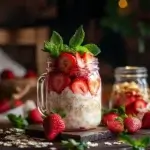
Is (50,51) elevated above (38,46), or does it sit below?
below

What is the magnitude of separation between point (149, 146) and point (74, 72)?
0.22m

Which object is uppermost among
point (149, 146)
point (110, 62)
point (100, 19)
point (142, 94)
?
point (100, 19)

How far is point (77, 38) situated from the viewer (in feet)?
3.93

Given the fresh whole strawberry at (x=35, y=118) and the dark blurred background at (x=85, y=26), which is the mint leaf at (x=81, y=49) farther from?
the dark blurred background at (x=85, y=26)

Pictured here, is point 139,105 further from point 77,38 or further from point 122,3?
point 122,3

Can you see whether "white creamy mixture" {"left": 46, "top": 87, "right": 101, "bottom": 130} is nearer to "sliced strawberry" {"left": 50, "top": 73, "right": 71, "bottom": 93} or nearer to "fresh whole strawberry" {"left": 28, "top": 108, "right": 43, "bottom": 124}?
"sliced strawberry" {"left": 50, "top": 73, "right": 71, "bottom": 93}

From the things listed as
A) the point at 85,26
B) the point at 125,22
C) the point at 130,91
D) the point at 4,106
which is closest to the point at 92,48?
the point at 130,91

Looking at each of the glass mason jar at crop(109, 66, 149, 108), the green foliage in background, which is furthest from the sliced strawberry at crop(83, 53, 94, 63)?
the green foliage in background

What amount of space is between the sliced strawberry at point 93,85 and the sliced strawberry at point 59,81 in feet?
0.15

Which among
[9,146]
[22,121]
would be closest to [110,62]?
[22,121]

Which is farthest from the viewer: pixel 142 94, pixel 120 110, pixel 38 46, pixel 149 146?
pixel 38 46

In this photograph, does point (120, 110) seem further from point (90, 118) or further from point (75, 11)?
point (75, 11)

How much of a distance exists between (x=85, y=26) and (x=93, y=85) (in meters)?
1.89

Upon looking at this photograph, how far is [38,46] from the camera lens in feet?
9.52
